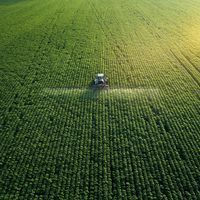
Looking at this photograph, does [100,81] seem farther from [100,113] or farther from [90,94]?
→ [100,113]

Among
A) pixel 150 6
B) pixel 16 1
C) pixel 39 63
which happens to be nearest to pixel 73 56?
pixel 39 63

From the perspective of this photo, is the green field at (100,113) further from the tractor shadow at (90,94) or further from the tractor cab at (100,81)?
the tractor cab at (100,81)

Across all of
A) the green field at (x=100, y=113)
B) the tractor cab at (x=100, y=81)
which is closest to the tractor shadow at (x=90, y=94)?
the green field at (x=100, y=113)

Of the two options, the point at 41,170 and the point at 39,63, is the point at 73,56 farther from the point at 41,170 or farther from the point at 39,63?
the point at 41,170

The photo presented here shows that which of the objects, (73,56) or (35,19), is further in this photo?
(35,19)

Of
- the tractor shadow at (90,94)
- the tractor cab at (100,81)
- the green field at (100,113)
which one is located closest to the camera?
the green field at (100,113)

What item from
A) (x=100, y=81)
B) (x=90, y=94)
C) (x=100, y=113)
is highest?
(x=100, y=81)

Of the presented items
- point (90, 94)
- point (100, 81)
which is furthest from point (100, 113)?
point (100, 81)

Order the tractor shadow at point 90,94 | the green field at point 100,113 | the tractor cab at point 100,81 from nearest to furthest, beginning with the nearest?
1. the green field at point 100,113
2. the tractor shadow at point 90,94
3. the tractor cab at point 100,81
